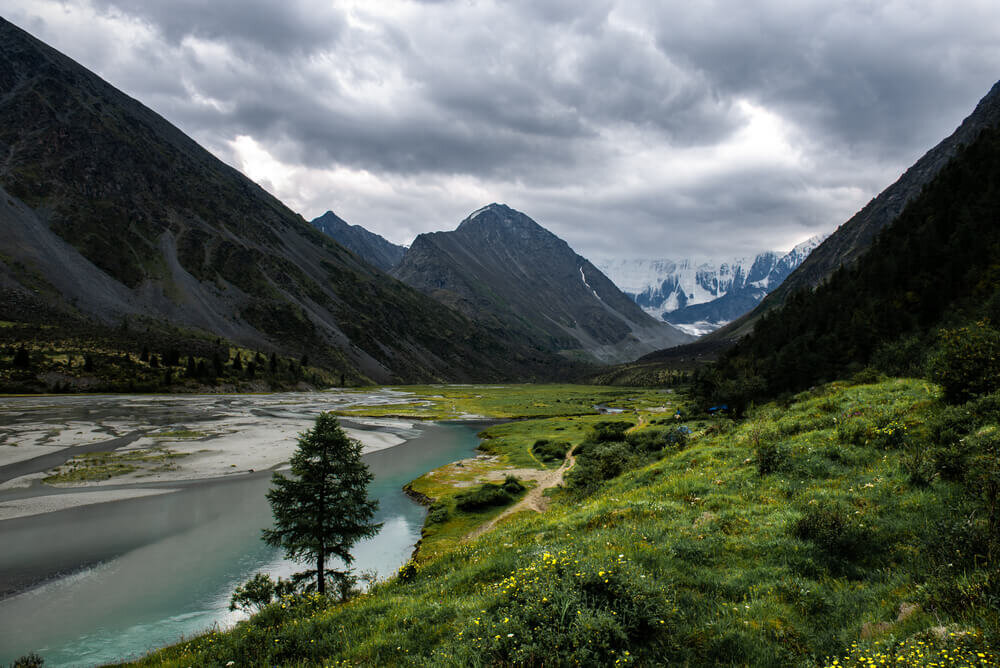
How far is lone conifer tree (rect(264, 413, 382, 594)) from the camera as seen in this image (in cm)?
2555

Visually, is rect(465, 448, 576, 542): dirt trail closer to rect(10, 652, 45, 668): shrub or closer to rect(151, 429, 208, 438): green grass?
rect(10, 652, 45, 668): shrub

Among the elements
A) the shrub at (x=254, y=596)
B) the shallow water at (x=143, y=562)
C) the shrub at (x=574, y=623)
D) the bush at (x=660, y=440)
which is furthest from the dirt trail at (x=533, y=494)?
the shrub at (x=574, y=623)

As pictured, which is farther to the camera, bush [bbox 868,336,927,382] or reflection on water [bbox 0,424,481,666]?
bush [bbox 868,336,927,382]

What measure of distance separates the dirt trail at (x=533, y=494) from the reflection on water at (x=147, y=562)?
19.4 ft

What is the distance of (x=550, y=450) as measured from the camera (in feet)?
214

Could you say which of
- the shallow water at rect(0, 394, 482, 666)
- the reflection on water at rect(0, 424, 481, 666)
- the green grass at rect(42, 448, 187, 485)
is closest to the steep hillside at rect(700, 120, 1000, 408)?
the reflection on water at rect(0, 424, 481, 666)

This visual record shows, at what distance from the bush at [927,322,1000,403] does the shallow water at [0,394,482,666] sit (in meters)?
31.4

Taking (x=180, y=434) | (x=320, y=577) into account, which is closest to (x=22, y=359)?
(x=180, y=434)

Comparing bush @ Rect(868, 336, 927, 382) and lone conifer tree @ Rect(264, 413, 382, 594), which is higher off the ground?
bush @ Rect(868, 336, 927, 382)

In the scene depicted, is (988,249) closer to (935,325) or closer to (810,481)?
(935,325)

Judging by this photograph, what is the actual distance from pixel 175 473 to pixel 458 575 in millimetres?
50911

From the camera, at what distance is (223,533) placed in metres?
34.8

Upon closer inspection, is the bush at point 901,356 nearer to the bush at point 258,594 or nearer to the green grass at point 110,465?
the bush at point 258,594

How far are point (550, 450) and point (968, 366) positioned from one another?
51.2 metres
